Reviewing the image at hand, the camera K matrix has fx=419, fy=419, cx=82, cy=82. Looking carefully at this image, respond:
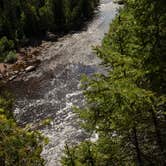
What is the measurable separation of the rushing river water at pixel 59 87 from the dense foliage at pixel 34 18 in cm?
414

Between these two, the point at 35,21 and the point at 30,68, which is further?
the point at 35,21

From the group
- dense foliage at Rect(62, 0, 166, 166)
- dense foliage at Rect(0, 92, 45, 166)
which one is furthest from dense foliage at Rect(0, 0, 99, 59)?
dense foliage at Rect(0, 92, 45, 166)

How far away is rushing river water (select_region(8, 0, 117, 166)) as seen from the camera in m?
41.0

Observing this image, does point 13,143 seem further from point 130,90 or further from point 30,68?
point 30,68

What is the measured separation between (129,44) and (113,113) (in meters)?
3.89

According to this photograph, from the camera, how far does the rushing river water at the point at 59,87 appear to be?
4103 centimetres

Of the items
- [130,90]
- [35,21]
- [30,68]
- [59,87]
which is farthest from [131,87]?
[35,21]

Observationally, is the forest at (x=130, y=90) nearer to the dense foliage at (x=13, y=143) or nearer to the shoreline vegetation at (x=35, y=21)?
the dense foliage at (x=13, y=143)

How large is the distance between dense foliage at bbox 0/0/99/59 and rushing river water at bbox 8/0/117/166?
4.14m

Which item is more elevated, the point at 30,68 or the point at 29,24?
the point at 29,24

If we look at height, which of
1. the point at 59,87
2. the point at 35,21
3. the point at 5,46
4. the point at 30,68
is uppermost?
the point at 35,21

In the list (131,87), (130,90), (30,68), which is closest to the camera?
(130,90)

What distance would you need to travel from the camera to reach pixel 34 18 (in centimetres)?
7625

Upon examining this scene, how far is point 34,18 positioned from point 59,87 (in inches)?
1054
